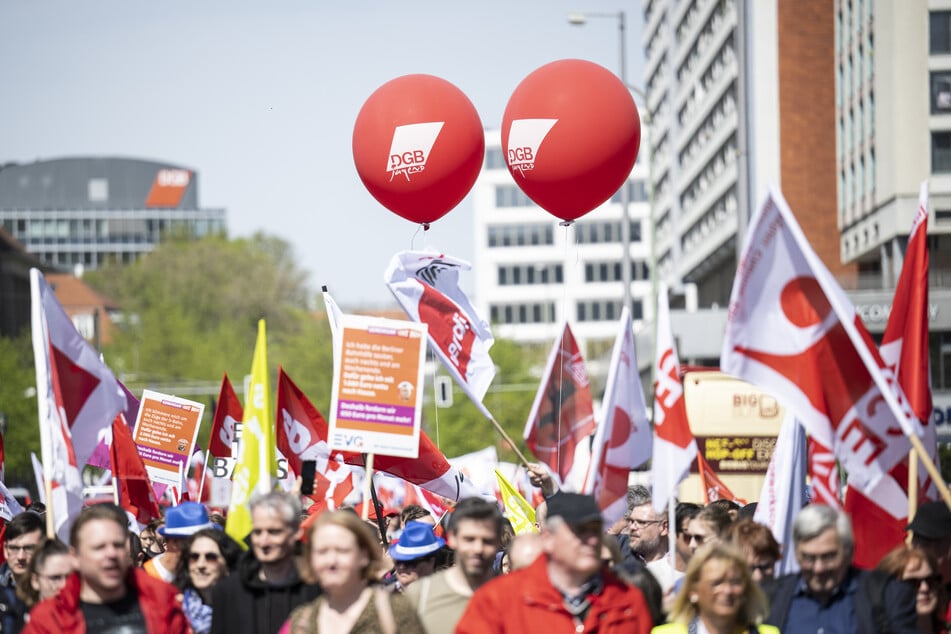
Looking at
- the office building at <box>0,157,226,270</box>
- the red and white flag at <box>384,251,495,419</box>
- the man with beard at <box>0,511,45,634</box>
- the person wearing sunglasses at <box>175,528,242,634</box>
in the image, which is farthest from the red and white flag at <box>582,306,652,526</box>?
the office building at <box>0,157,226,270</box>

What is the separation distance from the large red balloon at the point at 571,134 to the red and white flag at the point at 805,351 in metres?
5.57

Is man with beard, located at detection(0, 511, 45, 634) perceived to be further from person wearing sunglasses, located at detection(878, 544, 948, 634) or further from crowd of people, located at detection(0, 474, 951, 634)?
person wearing sunglasses, located at detection(878, 544, 948, 634)

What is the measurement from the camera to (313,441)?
44.9ft

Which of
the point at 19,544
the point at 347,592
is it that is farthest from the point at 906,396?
the point at 19,544

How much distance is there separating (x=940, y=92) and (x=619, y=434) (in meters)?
44.1

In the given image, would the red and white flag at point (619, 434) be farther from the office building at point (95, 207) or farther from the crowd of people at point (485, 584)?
the office building at point (95, 207)

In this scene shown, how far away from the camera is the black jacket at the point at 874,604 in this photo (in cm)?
701

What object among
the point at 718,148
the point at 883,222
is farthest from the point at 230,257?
the point at 883,222

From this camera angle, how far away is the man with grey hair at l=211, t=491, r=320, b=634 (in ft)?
23.9

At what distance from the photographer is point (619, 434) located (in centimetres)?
921

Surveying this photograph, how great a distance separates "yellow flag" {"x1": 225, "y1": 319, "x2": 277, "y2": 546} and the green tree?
1885 inches

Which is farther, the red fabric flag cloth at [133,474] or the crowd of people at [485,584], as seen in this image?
the red fabric flag cloth at [133,474]

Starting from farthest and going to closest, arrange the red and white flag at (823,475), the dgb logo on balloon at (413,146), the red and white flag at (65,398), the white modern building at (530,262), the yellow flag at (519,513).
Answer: the white modern building at (530,262) → the dgb logo on balloon at (413,146) → the yellow flag at (519,513) → the red and white flag at (823,475) → the red and white flag at (65,398)

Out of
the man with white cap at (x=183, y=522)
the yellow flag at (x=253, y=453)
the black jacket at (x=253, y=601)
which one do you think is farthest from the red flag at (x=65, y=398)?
the black jacket at (x=253, y=601)
